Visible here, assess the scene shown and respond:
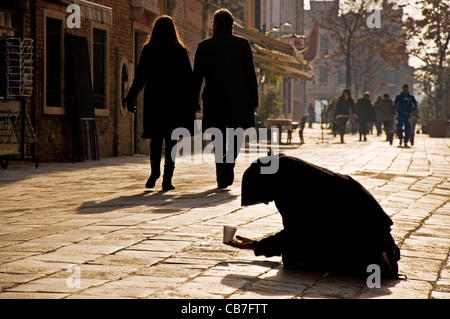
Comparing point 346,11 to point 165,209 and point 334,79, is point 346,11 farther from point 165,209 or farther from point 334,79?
point 334,79

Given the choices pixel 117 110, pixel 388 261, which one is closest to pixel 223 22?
pixel 388 261

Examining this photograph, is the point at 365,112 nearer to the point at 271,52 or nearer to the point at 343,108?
the point at 343,108

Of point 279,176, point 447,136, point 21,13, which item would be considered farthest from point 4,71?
point 447,136

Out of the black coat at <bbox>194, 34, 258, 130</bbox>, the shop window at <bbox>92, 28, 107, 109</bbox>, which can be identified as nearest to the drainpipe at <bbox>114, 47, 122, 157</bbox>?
the shop window at <bbox>92, 28, 107, 109</bbox>

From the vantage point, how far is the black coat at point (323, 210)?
4.95m

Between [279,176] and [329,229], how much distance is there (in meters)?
0.42

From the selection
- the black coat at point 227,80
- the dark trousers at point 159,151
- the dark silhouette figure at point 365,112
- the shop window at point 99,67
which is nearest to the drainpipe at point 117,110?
the shop window at point 99,67

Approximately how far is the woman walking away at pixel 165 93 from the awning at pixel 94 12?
5.00 m

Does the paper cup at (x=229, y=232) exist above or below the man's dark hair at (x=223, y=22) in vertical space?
below

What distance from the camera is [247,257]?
18.6 feet

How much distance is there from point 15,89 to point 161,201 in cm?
583

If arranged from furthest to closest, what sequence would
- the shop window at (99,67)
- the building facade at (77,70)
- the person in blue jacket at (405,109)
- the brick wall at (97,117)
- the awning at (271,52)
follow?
the awning at (271,52), the person in blue jacket at (405,109), the shop window at (99,67), the brick wall at (97,117), the building facade at (77,70)

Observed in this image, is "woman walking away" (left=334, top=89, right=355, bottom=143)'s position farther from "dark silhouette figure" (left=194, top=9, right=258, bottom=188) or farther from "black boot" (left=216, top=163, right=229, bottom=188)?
"black boot" (left=216, top=163, right=229, bottom=188)

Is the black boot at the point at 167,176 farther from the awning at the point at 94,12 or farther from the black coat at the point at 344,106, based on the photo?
the black coat at the point at 344,106
